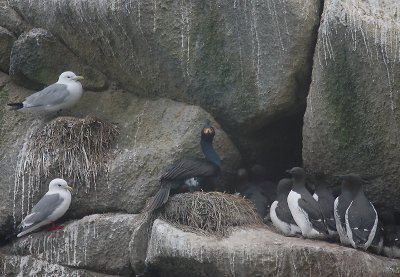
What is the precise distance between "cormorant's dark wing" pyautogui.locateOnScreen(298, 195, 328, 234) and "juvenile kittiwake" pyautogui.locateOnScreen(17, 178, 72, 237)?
2.41 metres

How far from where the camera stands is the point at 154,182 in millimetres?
10953

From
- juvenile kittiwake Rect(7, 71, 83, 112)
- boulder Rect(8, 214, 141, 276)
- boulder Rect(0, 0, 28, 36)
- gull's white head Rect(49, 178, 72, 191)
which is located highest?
boulder Rect(0, 0, 28, 36)

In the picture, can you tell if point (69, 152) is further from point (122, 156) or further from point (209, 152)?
point (209, 152)

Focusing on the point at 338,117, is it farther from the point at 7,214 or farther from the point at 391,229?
the point at 7,214

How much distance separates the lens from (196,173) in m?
10.9

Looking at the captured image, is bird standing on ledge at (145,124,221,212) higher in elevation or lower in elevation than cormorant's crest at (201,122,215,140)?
lower

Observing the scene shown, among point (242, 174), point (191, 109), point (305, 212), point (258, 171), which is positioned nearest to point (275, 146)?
point (258, 171)

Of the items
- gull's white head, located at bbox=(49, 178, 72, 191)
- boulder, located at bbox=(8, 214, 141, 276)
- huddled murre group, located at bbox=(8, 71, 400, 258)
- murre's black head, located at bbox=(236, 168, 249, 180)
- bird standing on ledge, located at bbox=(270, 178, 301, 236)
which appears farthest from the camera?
murre's black head, located at bbox=(236, 168, 249, 180)

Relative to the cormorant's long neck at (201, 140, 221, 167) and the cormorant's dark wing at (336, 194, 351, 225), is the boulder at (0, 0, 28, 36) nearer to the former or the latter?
the cormorant's long neck at (201, 140, 221, 167)

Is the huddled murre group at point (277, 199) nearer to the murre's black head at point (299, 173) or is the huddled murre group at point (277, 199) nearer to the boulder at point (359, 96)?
the murre's black head at point (299, 173)

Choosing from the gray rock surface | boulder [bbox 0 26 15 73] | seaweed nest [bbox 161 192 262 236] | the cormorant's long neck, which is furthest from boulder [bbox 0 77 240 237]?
boulder [bbox 0 26 15 73]

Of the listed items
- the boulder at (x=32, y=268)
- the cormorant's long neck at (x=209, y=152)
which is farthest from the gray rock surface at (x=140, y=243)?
the cormorant's long neck at (x=209, y=152)

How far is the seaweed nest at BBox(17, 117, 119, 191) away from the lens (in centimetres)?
1111

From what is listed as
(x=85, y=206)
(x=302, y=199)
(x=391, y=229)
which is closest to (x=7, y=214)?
(x=85, y=206)
